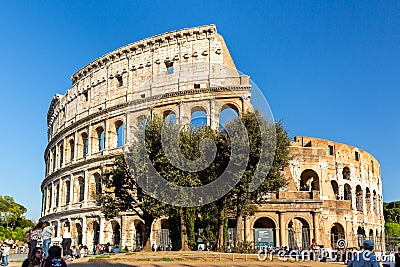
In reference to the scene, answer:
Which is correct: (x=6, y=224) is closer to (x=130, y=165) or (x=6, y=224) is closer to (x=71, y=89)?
(x=71, y=89)

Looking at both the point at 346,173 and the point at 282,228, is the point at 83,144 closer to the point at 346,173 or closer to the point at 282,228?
the point at 282,228

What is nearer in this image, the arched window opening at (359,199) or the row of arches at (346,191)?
the row of arches at (346,191)

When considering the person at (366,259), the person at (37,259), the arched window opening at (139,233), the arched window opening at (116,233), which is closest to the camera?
the person at (366,259)

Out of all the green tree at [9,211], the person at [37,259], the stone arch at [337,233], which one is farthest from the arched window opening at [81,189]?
the green tree at [9,211]

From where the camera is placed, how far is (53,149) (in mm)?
46375

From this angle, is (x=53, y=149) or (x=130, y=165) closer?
(x=130, y=165)

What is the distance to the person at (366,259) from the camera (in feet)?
24.1

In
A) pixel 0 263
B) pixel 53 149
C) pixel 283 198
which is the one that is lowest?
pixel 0 263

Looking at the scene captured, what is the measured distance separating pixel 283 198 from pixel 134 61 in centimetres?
1631

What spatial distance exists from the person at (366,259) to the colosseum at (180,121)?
2116cm

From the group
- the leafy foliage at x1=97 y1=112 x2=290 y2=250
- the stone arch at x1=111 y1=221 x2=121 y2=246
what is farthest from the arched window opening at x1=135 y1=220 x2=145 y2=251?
the leafy foliage at x1=97 y1=112 x2=290 y2=250

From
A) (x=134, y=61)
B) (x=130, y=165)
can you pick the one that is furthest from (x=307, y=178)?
(x=130, y=165)

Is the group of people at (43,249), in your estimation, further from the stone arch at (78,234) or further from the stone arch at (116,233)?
the stone arch at (78,234)

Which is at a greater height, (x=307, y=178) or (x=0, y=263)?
(x=307, y=178)
